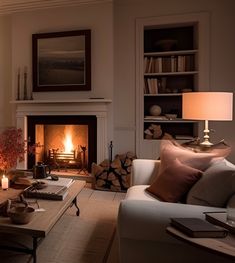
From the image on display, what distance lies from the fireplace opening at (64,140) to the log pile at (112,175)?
0.39m

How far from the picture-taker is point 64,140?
418 cm

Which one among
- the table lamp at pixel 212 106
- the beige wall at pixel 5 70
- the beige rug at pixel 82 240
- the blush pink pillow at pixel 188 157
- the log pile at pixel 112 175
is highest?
the beige wall at pixel 5 70

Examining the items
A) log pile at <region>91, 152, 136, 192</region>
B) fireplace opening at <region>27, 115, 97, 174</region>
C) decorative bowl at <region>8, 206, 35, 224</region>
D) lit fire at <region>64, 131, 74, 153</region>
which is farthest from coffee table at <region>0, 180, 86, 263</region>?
lit fire at <region>64, 131, 74, 153</region>

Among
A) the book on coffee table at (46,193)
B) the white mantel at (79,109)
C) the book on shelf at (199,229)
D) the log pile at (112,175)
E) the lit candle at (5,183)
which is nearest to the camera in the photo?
the book on shelf at (199,229)

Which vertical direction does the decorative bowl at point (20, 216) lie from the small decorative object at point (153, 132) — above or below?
below

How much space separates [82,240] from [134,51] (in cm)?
277

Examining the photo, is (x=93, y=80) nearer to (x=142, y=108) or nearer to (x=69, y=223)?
(x=142, y=108)

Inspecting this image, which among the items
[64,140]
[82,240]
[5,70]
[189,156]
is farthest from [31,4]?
[82,240]

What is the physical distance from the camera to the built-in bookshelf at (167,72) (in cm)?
365

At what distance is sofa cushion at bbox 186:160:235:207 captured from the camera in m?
1.50

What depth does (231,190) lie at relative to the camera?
1491mm

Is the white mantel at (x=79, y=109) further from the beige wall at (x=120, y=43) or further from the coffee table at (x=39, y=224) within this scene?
the coffee table at (x=39, y=224)

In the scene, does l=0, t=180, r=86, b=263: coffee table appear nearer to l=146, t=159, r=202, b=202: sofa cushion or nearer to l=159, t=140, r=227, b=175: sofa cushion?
l=146, t=159, r=202, b=202: sofa cushion

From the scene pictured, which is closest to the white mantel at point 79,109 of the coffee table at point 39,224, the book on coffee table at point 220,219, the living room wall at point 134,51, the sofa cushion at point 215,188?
the living room wall at point 134,51
